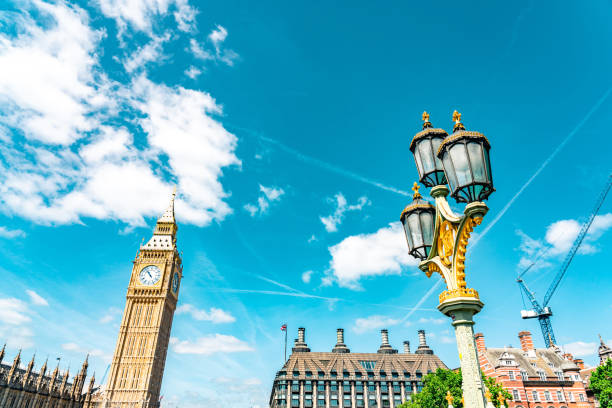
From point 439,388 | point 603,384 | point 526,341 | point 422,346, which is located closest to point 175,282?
point 439,388

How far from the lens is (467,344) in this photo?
8398 millimetres

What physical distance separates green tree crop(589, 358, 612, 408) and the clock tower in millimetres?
84367

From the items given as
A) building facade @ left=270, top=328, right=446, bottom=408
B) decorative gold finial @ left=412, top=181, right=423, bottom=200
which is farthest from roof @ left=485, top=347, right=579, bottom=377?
decorative gold finial @ left=412, top=181, right=423, bottom=200

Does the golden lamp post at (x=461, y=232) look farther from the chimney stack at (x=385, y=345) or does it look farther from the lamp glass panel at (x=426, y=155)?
the chimney stack at (x=385, y=345)

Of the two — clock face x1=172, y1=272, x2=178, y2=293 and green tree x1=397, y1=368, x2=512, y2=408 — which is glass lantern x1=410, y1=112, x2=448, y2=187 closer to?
green tree x1=397, y1=368, x2=512, y2=408

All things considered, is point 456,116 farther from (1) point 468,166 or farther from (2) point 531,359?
(2) point 531,359

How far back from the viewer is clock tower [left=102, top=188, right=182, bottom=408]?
281 feet

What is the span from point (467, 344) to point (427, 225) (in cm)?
330

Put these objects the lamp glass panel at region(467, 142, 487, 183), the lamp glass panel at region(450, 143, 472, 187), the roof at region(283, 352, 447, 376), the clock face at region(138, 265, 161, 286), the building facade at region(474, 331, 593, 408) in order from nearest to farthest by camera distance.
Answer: the lamp glass panel at region(467, 142, 487, 183) < the lamp glass panel at region(450, 143, 472, 187) < the building facade at region(474, 331, 593, 408) < the clock face at region(138, 265, 161, 286) < the roof at region(283, 352, 447, 376)

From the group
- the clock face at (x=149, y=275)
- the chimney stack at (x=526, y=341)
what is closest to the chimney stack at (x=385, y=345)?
the chimney stack at (x=526, y=341)

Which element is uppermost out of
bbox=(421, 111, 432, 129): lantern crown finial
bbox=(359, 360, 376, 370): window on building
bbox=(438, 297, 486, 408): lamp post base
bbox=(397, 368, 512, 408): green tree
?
bbox=(359, 360, 376, 370): window on building

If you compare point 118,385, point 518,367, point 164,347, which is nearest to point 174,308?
point 164,347

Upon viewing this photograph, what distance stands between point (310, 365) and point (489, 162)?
347 ft

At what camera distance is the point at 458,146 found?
8945mm
